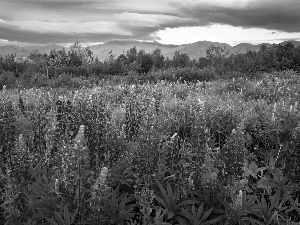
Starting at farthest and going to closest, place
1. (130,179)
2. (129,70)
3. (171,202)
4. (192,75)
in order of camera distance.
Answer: (129,70) < (192,75) < (130,179) < (171,202)

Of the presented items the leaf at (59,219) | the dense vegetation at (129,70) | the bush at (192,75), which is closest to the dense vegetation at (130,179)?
the leaf at (59,219)

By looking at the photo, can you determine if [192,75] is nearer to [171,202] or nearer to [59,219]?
[171,202]

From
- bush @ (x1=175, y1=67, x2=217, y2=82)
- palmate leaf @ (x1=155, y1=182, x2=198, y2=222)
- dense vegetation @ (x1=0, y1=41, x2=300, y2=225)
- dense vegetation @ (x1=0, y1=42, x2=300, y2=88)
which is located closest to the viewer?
dense vegetation @ (x1=0, y1=41, x2=300, y2=225)

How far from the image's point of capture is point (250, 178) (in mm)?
5684

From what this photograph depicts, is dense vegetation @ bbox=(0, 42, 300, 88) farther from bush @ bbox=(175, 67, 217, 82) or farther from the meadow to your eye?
the meadow

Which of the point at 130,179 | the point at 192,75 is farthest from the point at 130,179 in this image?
the point at 192,75

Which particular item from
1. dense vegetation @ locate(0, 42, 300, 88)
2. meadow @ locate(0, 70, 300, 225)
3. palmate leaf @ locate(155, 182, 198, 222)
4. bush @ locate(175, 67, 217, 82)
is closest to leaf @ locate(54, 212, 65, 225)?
meadow @ locate(0, 70, 300, 225)

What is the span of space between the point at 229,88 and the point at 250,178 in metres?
10.5

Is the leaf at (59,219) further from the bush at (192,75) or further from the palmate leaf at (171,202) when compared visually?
the bush at (192,75)

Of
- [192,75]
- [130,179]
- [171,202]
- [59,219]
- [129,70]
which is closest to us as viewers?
[59,219]

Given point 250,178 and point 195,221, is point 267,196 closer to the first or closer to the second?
point 250,178

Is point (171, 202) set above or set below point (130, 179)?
below

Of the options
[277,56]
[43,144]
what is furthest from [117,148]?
[277,56]

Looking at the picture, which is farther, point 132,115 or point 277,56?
point 277,56
